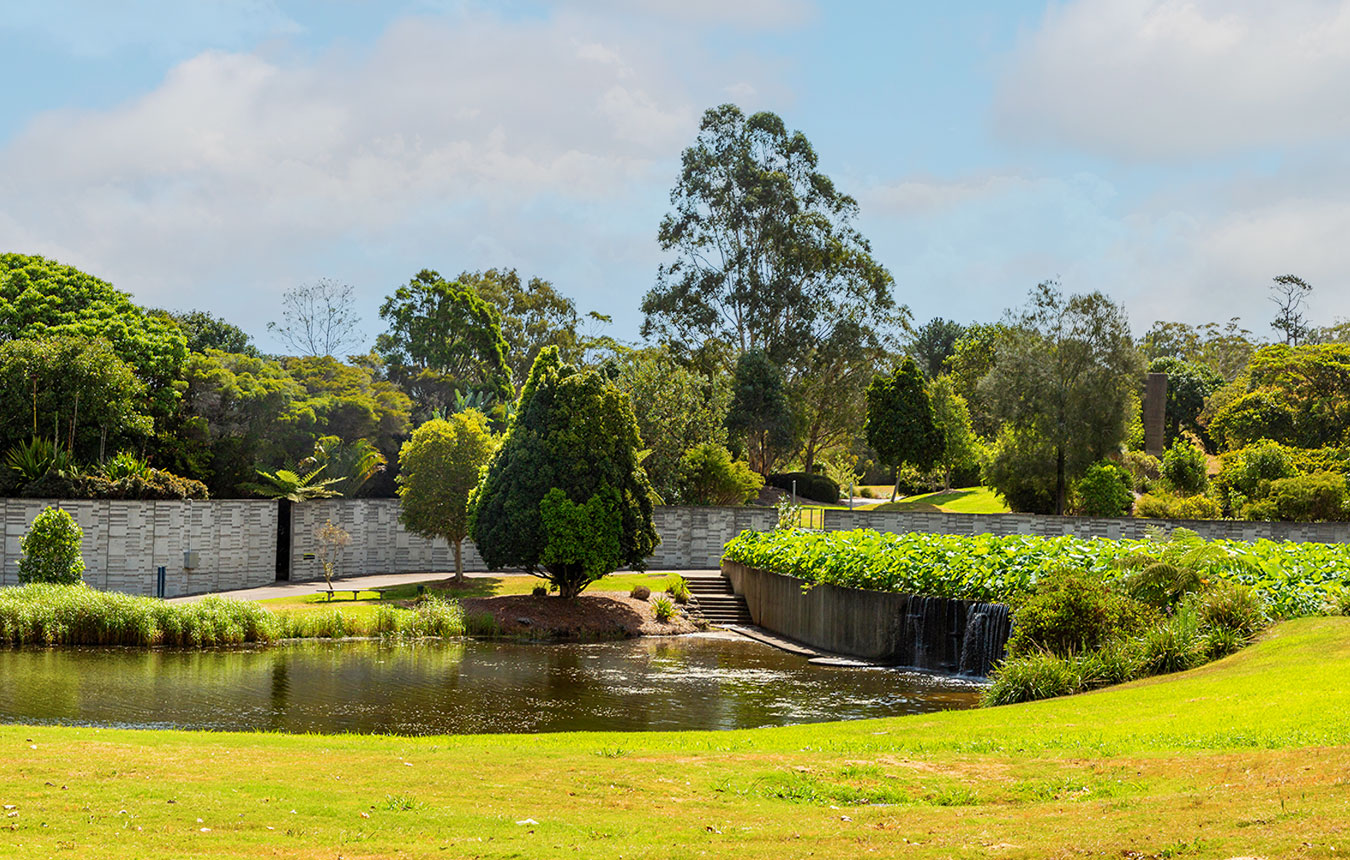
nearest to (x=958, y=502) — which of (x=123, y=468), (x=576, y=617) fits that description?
(x=576, y=617)

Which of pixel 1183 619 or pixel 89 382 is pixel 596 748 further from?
pixel 89 382

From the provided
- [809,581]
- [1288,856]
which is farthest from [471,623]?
[1288,856]

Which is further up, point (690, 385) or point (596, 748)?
point (690, 385)

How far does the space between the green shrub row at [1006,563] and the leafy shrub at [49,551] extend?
16.1 meters

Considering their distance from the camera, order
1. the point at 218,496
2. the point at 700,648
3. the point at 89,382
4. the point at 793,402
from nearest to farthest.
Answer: the point at 700,648
the point at 89,382
the point at 218,496
the point at 793,402

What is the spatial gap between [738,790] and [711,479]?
36.2m

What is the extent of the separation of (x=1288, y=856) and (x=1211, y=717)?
5599 millimetres

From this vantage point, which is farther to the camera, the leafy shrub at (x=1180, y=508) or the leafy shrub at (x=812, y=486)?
the leafy shrub at (x=812, y=486)

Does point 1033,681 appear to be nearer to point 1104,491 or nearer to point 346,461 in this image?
point 346,461

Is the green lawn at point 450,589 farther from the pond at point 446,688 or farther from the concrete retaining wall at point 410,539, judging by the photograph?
the pond at point 446,688

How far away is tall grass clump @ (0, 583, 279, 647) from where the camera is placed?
74.6 feet

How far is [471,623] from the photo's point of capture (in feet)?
86.8

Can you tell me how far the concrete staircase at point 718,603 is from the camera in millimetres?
29844

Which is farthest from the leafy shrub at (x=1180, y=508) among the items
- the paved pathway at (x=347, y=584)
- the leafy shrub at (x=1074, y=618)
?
the leafy shrub at (x=1074, y=618)
